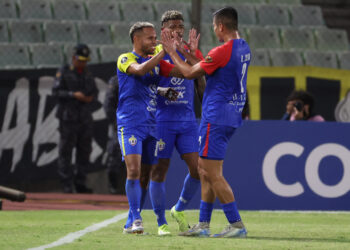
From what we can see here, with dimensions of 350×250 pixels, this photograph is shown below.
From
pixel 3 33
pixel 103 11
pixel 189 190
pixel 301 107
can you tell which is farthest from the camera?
pixel 103 11

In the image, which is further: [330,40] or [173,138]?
[330,40]

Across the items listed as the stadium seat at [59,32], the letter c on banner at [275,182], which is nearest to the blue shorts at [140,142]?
the letter c on banner at [275,182]

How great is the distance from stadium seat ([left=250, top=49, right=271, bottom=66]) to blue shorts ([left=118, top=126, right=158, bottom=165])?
7601 millimetres

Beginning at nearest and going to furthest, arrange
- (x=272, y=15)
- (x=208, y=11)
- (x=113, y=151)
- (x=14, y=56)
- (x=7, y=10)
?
(x=113, y=151), (x=14, y=56), (x=7, y=10), (x=208, y=11), (x=272, y=15)

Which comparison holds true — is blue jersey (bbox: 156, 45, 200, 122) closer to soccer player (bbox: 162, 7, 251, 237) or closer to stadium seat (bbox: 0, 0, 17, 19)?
soccer player (bbox: 162, 7, 251, 237)

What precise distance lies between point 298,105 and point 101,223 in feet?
12.5

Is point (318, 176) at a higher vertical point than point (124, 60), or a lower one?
lower

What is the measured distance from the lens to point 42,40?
1352 cm

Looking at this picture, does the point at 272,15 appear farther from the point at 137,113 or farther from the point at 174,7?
the point at 137,113

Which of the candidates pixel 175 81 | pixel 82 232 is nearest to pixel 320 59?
pixel 175 81

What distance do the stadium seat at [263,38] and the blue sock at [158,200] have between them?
8.31 metres

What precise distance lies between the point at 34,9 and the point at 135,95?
8.26 meters

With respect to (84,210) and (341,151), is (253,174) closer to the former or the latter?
(341,151)

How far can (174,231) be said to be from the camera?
669cm
